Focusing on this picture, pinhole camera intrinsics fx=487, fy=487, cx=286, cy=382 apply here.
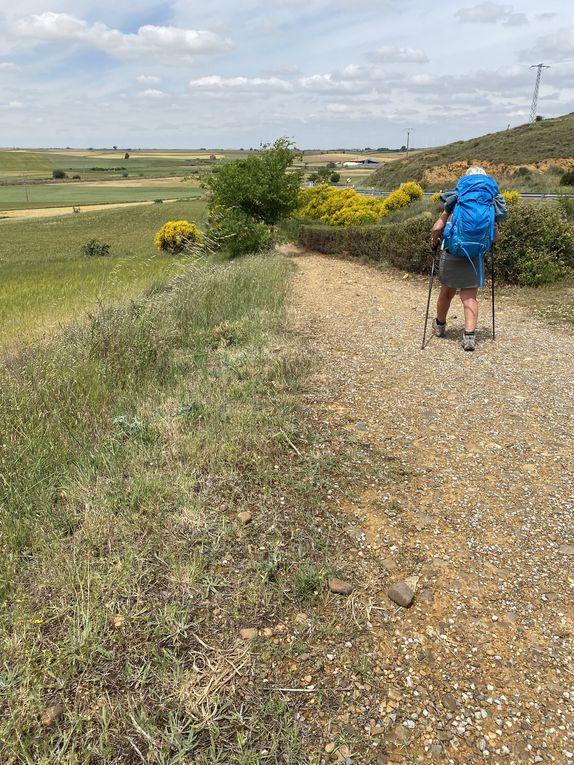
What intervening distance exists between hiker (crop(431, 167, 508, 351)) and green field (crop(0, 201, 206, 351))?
12.6ft

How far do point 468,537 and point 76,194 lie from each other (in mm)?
84550

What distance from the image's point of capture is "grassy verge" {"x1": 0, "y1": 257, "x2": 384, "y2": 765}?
168cm

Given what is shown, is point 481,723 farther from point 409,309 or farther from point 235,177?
point 235,177

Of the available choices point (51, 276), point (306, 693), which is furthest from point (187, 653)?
point (51, 276)

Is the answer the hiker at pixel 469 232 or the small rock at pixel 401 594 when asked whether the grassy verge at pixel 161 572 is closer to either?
the small rock at pixel 401 594

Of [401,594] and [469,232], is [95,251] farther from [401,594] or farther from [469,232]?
[401,594]

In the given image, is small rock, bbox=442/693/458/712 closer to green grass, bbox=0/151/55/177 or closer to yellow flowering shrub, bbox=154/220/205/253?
yellow flowering shrub, bbox=154/220/205/253

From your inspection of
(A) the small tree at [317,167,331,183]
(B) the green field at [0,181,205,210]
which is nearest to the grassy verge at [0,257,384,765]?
(A) the small tree at [317,167,331,183]

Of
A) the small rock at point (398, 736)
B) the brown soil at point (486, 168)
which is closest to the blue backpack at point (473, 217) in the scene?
the small rock at point (398, 736)

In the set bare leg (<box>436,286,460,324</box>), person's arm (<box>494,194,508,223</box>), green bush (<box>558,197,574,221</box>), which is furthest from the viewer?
green bush (<box>558,197,574,221</box>)

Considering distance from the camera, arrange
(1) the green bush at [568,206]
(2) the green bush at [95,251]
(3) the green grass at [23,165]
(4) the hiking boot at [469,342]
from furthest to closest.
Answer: (3) the green grass at [23,165], (2) the green bush at [95,251], (1) the green bush at [568,206], (4) the hiking boot at [469,342]

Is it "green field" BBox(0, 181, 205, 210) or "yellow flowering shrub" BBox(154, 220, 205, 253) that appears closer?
"yellow flowering shrub" BBox(154, 220, 205, 253)

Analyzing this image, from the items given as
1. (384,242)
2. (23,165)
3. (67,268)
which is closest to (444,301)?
(384,242)

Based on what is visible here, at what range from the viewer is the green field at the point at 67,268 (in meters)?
8.65
